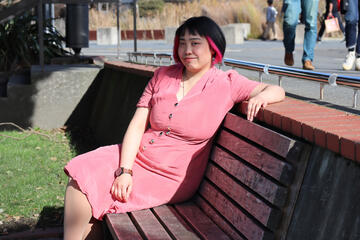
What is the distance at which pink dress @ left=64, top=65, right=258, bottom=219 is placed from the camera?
12.6ft

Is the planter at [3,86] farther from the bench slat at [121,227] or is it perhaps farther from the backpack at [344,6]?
the bench slat at [121,227]

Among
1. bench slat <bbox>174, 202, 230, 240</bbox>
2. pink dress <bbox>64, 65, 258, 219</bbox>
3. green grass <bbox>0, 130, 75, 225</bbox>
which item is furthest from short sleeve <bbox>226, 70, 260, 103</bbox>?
green grass <bbox>0, 130, 75, 225</bbox>

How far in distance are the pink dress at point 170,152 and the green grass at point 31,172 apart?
184cm

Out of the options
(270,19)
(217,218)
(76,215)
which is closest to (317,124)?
(217,218)

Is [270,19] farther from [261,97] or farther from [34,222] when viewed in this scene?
[261,97]

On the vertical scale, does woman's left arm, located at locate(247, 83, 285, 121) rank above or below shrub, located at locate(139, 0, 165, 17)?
below

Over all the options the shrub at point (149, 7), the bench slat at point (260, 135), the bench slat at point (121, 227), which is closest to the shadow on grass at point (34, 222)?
the bench slat at point (121, 227)

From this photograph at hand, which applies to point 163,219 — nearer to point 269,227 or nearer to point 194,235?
point 194,235

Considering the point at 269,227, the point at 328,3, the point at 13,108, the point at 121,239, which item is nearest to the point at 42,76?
the point at 13,108

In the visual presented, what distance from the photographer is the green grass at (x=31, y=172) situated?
226 inches

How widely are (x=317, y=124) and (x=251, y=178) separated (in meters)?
0.52

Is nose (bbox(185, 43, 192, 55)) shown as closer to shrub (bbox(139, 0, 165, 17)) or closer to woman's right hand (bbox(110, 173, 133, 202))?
woman's right hand (bbox(110, 173, 133, 202))

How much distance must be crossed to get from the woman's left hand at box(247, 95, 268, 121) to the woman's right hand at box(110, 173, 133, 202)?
784 millimetres

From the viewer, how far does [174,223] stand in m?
3.62
